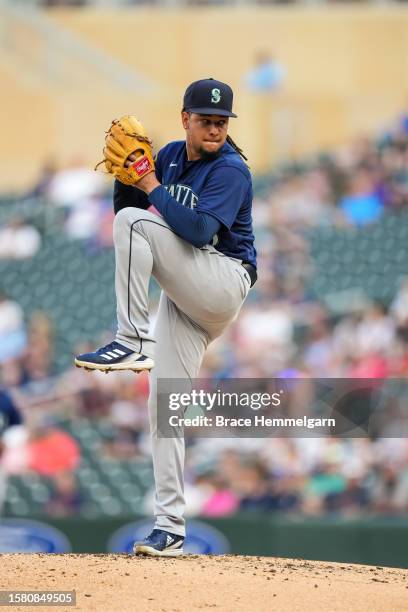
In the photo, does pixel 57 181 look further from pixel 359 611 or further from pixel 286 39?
pixel 359 611

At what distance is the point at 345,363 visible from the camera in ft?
33.0

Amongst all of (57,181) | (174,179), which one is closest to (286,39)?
(57,181)

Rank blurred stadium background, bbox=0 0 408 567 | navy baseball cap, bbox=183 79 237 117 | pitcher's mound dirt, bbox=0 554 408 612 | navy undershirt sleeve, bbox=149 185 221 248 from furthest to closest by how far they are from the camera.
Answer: blurred stadium background, bbox=0 0 408 567 < navy baseball cap, bbox=183 79 237 117 < navy undershirt sleeve, bbox=149 185 221 248 < pitcher's mound dirt, bbox=0 554 408 612

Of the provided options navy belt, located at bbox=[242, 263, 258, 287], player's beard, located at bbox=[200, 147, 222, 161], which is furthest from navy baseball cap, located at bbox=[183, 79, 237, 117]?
navy belt, located at bbox=[242, 263, 258, 287]

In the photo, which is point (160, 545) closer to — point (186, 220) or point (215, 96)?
point (186, 220)

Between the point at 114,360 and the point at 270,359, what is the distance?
5.46 meters

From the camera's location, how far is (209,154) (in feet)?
16.0

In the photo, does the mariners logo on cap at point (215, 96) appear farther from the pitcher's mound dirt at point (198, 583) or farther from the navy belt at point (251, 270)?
the pitcher's mound dirt at point (198, 583)

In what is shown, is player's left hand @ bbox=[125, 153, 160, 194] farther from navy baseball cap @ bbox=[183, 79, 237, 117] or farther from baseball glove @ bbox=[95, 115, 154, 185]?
navy baseball cap @ bbox=[183, 79, 237, 117]

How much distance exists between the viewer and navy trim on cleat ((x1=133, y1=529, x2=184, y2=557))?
505 centimetres

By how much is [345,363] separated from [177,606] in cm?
592

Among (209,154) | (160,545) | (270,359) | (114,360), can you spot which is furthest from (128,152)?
(270,359)

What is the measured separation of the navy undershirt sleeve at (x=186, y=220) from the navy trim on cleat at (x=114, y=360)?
0.48 meters

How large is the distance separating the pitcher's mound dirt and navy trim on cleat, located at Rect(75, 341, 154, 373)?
752 millimetres
